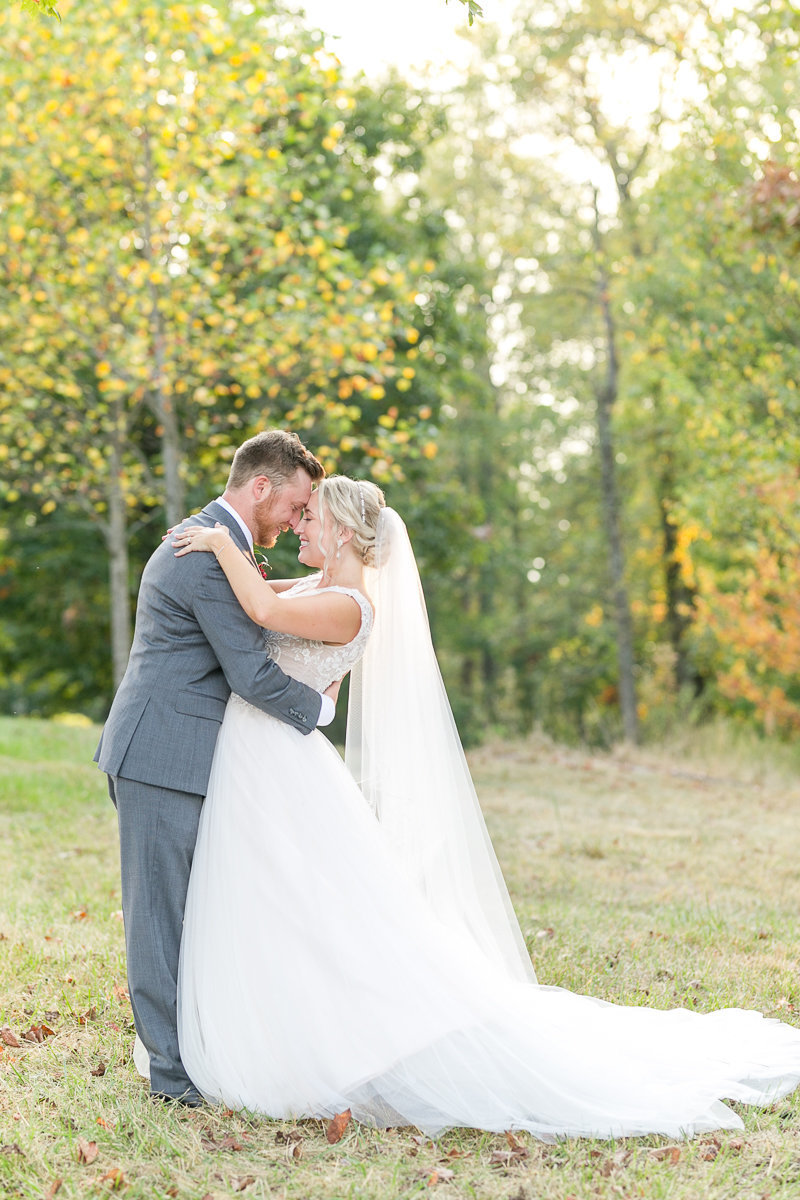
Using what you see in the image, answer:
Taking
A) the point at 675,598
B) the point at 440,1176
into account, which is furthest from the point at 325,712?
the point at 675,598

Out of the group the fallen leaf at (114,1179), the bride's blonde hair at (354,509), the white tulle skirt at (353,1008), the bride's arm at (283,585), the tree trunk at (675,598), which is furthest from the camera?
the tree trunk at (675,598)

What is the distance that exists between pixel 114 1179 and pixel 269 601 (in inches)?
74.5

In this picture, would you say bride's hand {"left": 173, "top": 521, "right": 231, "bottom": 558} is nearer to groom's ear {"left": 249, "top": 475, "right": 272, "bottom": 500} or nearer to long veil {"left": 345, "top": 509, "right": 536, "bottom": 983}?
groom's ear {"left": 249, "top": 475, "right": 272, "bottom": 500}

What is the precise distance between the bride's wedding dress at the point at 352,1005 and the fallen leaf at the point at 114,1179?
0.55 metres

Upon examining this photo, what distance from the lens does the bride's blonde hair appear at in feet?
13.9

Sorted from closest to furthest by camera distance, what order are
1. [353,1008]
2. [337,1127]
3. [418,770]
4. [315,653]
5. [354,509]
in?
[337,1127], [353,1008], [315,653], [354,509], [418,770]

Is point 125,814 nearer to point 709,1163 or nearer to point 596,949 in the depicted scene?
point 709,1163

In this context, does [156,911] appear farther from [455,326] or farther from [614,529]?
[614,529]

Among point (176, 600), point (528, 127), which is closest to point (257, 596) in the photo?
point (176, 600)

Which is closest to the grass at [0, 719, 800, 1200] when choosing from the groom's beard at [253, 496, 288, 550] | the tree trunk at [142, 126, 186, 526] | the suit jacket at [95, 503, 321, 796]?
the suit jacket at [95, 503, 321, 796]

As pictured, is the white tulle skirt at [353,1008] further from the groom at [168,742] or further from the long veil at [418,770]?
the long veil at [418,770]

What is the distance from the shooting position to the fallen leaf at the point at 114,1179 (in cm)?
323

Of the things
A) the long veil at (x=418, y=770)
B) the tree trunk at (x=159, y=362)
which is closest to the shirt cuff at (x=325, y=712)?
the long veil at (x=418, y=770)

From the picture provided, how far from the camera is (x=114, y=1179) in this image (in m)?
3.23
